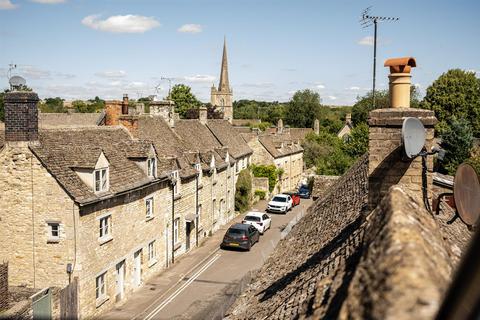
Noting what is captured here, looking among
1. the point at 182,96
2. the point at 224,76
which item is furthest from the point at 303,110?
the point at 182,96

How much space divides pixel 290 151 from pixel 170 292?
37050mm

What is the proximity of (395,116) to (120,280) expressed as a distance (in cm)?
1737

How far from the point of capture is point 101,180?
65.3 feet

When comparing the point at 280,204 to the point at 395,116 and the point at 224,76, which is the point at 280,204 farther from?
the point at 224,76

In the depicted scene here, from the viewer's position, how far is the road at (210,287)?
20609 mm

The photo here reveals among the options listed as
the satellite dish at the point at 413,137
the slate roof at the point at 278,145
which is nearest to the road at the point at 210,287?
the satellite dish at the point at 413,137

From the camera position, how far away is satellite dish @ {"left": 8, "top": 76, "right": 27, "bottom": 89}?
19.2m

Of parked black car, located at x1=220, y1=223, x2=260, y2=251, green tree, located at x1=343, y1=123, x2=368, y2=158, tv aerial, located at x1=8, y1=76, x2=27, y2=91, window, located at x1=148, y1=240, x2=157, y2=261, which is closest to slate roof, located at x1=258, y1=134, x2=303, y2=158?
green tree, located at x1=343, y1=123, x2=368, y2=158

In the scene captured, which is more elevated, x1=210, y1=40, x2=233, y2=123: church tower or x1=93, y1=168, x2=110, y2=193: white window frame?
x1=210, y1=40, x2=233, y2=123: church tower

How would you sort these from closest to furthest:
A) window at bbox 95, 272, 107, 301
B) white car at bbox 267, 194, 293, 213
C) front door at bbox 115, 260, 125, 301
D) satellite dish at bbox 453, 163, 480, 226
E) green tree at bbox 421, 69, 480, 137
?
satellite dish at bbox 453, 163, 480, 226
window at bbox 95, 272, 107, 301
front door at bbox 115, 260, 125, 301
white car at bbox 267, 194, 293, 213
green tree at bbox 421, 69, 480, 137

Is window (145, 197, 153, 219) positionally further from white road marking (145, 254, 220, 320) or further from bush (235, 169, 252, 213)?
bush (235, 169, 252, 213)

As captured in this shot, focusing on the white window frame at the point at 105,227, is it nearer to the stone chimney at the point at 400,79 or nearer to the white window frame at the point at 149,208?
the white window frame at the point at 149,208

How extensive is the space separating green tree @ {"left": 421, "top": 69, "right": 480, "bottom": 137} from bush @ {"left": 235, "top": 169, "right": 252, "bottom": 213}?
92.4 feet

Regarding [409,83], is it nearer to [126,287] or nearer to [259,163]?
[126,287]
